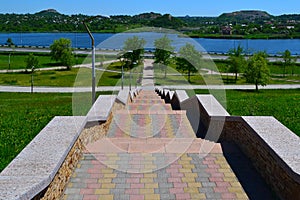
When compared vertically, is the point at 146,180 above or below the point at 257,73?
above

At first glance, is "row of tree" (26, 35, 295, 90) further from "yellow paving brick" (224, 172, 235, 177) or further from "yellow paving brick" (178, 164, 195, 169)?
"yellow paving brick" (224, 172, 235, 177)

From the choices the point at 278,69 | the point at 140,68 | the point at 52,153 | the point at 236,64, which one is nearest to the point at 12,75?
the point at 140,68

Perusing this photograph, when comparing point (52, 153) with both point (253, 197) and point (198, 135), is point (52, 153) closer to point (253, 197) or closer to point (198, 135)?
point (253, 197)

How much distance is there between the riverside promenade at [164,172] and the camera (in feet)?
12.1

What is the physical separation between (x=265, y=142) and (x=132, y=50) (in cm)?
3721

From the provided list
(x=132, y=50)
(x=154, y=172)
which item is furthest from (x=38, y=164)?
(x=132, y=50)

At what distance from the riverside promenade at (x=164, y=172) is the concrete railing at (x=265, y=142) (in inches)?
6.8

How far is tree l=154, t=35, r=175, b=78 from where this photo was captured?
113ft

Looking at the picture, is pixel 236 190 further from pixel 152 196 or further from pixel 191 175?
pixel 152 196

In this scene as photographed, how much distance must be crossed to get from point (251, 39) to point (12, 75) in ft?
350

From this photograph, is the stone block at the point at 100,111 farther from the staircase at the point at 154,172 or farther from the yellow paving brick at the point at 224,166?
the yellow paving brick at the point at 224,166

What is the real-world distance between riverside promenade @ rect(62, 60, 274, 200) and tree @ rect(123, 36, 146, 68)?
34425mm

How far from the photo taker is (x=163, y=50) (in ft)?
117

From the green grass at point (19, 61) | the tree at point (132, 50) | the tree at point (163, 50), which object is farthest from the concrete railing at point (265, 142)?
the green grass at point (19, 61)
